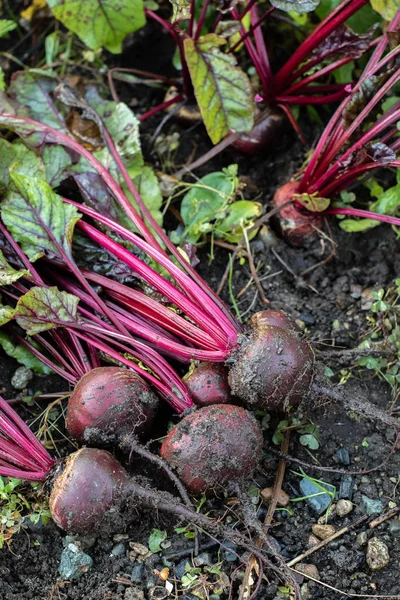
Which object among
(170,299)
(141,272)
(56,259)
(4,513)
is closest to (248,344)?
(170,299)

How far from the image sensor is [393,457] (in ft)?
7.73

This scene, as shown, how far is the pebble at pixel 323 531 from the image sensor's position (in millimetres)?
2201

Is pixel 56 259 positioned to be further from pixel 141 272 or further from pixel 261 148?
pixel 261 148

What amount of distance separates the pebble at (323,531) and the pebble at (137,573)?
→ 615 millimetres

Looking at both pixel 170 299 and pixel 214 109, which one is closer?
pixel 170 299

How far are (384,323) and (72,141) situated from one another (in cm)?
156

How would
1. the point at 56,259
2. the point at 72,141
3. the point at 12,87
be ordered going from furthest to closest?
1. the point at 12,87
2. the point at 72,141
3. the point at 56,259

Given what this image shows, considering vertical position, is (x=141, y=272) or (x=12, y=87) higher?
(x=12, y=87)

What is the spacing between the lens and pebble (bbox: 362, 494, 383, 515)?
2240mm

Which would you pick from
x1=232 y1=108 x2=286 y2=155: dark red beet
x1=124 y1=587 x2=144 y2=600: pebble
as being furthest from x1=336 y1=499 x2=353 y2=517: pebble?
x1=232 y1=108 x2=286 y2=155: dark red beet

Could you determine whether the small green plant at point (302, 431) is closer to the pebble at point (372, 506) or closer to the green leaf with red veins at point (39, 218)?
the pebble at point (372, 506)

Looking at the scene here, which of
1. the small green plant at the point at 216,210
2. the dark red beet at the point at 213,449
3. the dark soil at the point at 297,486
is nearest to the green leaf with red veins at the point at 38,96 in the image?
the small green plant at the point at 216,210

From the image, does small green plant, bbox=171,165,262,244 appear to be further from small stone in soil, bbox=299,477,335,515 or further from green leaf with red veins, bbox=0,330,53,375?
small stone in soil, bbox=299,477,335,515

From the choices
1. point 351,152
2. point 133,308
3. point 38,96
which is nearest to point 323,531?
point 133,308
